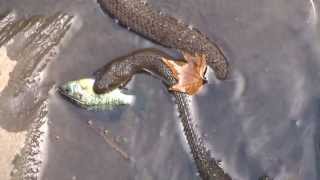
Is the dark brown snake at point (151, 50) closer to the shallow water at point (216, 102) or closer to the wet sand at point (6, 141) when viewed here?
the shallow water at point (216, 102)

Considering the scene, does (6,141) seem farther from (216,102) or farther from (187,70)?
(216,102)

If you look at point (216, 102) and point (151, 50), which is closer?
point (151, 50)

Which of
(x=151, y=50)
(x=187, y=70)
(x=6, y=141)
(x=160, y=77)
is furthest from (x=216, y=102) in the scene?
(x=6, y=141)

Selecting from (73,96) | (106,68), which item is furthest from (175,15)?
(73,96)

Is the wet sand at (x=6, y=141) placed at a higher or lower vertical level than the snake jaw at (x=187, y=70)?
lower

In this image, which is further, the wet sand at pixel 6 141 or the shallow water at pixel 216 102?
the shallow water at pixel 216 102

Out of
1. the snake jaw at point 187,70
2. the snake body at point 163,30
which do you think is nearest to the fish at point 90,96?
the snake jaw at point 187,70
